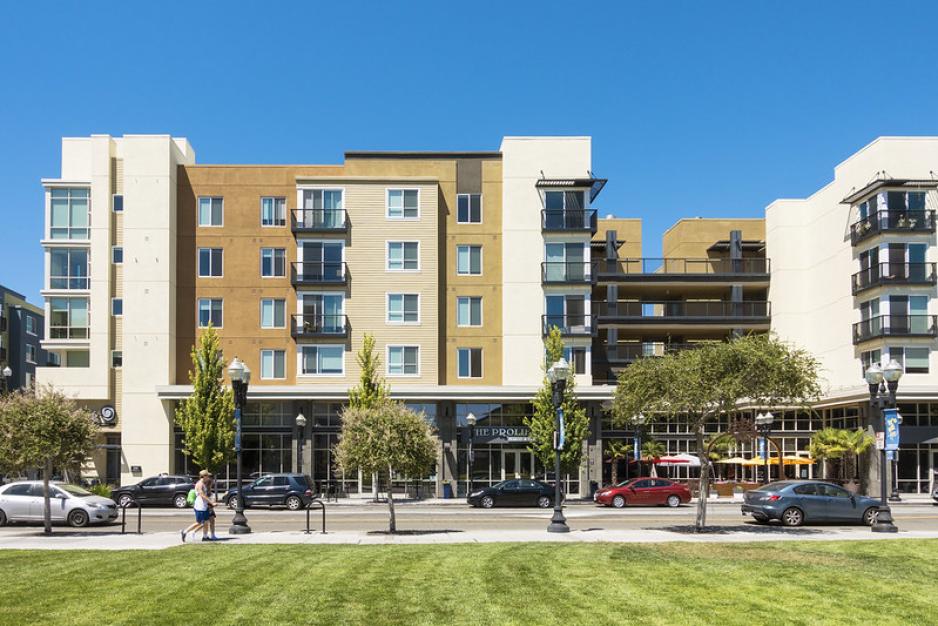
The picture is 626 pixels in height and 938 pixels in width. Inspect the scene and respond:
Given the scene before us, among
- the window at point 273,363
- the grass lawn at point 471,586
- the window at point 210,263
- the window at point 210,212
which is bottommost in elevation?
the grass lawn at point 471,586

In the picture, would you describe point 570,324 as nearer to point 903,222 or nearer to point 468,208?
point 468,208

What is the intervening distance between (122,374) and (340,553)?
3810 cm

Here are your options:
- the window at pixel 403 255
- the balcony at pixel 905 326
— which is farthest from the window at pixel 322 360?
the balcony at pixel 905 326

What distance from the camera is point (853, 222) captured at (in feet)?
182

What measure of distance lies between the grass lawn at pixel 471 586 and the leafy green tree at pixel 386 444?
6521mm

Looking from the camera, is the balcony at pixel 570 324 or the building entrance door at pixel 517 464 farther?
the balcony at pixel 570 324

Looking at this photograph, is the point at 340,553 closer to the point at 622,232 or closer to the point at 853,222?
the point at 853,222

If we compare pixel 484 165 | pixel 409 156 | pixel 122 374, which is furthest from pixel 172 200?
pixel 484 165

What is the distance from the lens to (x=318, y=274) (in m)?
54.5

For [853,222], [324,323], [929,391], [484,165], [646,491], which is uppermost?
[484,165]

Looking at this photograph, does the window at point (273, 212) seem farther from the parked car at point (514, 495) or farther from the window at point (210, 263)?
the parked car at point (514, 495)

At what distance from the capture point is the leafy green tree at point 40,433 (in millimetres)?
26688

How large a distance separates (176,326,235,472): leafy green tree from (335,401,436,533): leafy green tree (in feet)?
72.8

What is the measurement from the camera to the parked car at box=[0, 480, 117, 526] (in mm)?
30703
